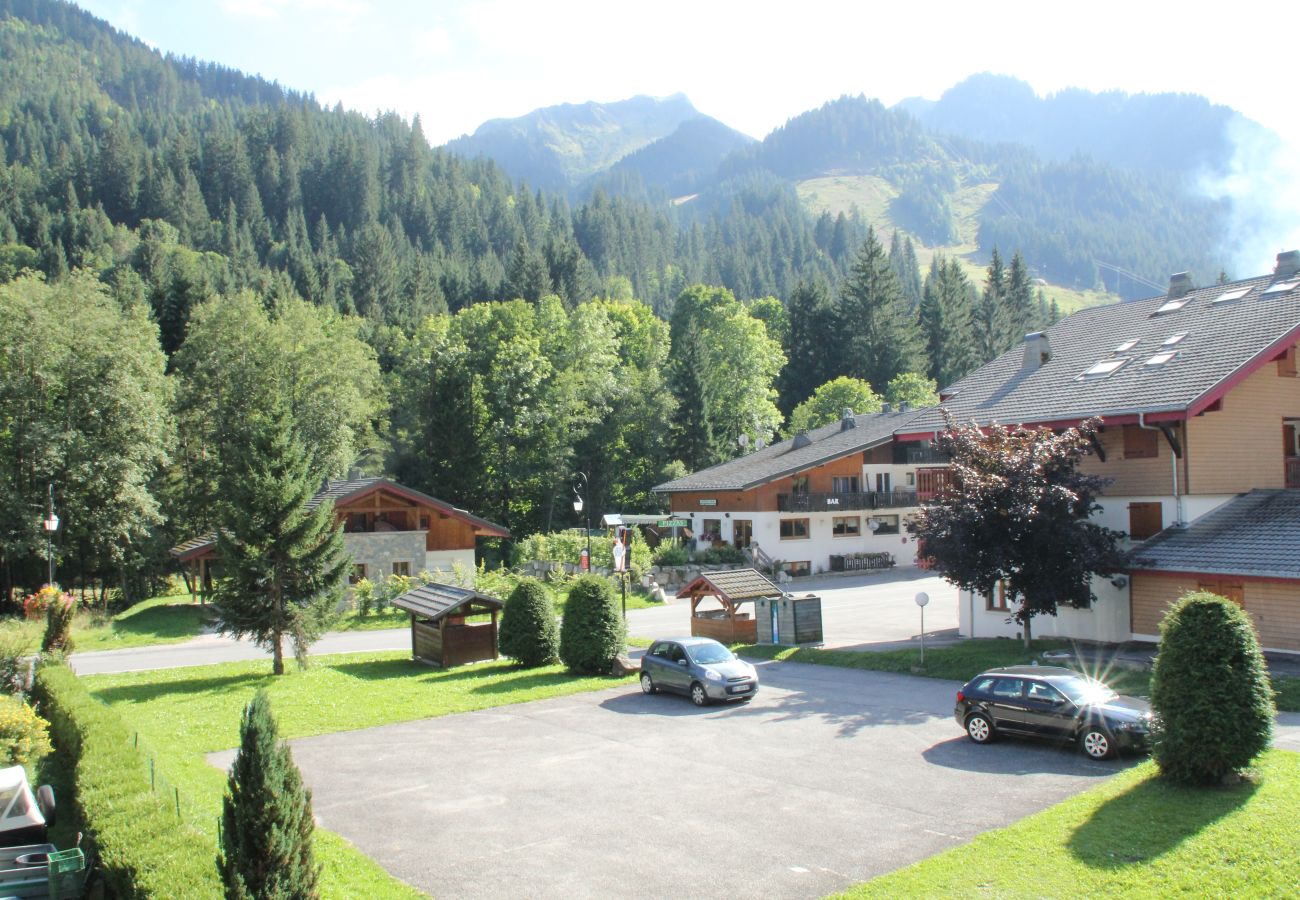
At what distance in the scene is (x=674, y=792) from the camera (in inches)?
608

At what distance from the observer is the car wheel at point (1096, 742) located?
16.2 metres

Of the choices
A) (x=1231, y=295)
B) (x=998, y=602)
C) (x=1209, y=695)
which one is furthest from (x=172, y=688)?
(x=1231, y=295)

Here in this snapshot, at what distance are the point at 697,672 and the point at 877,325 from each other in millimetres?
73449

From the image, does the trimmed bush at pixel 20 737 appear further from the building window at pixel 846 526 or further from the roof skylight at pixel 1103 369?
the building window at pixel 846 526

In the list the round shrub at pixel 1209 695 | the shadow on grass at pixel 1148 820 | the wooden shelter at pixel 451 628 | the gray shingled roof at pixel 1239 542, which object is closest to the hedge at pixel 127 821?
the shadow on grass at pixel 1148 820

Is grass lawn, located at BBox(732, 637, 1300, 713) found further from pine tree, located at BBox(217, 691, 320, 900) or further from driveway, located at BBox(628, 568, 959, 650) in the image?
pine tree, located at BBox(217, 691, 320, 900)

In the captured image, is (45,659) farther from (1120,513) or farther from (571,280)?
(571,280)

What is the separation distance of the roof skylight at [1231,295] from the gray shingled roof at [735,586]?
1753 cm

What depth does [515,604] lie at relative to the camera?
28297mm

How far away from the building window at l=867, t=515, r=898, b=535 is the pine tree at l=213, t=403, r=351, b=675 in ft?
120

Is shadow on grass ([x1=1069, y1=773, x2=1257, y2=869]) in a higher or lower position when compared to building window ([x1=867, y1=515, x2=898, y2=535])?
lower

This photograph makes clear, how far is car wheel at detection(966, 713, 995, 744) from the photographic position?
17.8 metres

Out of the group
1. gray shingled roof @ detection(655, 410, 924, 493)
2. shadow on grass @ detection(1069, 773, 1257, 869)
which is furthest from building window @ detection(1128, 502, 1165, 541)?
gray shingled roof @ detection(655, 410, 924, 493)

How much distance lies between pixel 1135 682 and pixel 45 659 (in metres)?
25.6
